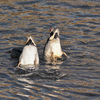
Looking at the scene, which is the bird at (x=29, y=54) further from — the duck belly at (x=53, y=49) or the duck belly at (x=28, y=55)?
the duck belly at (x=53, y=49)

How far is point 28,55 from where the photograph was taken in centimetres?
900

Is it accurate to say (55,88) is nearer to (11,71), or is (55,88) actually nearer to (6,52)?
(11,71)

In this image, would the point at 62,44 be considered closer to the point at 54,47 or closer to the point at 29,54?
the point at 54,47

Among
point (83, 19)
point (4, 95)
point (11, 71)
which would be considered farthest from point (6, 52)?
point (83, 19)

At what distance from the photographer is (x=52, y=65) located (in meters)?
9.20

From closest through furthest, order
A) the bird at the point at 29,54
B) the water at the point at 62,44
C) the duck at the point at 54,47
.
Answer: the water at the point at 62,44 < the bird at the point at 29,54 < the duck at the point at 54,47

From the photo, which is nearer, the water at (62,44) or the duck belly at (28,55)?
the water at (62,44)

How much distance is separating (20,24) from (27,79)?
4957 mm

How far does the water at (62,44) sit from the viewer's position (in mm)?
7348

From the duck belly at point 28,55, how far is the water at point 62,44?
1.07 ft

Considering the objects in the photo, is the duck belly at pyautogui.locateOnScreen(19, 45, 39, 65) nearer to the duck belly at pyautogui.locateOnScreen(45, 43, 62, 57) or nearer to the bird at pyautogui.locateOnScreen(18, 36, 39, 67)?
the bird at pyautogui.locateOnScreen(18, 36, 39, 67)

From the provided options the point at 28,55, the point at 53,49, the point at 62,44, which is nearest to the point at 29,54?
the point at 28,55

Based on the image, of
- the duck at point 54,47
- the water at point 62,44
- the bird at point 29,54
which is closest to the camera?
the water at point 62,44

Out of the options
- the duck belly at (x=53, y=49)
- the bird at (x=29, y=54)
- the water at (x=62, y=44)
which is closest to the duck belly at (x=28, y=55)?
the bird at (x=29, y=54)
